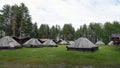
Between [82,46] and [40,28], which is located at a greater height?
[40,28]

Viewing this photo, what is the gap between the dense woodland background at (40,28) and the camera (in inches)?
4326

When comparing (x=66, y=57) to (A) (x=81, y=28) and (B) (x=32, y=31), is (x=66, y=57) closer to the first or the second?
(B) (x=32, y=31)

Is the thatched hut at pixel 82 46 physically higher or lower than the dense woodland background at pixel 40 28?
lower

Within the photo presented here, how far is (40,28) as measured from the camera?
159 m

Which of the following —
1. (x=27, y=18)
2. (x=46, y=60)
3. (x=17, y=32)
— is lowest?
(x=46, y=60)

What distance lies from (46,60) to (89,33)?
11948cm

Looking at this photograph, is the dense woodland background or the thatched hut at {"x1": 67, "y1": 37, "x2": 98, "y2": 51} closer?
the thatched hut at {"x1": 67, "y1": 37, "x2": 98, "y2": 51}

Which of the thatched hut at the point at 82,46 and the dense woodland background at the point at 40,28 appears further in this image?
the dense woodland background at the point at 40,28

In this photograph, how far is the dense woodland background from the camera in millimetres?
109875

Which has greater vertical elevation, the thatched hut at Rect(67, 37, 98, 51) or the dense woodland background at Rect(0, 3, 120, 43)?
the dense woodland background at Rect(0, 3, 120, 43)

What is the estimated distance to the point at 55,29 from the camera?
167 metres

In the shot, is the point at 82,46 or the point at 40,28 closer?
the point at 82,46

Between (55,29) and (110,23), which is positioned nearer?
(110,23)

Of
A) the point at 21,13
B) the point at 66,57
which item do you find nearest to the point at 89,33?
the point at 21,13
